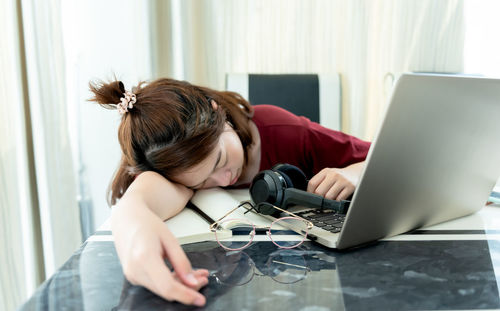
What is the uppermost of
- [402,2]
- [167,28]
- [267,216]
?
[402,2]

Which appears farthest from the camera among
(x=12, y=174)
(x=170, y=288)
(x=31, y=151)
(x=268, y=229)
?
(x=31, y=151)

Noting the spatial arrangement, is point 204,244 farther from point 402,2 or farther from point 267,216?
point 402,2

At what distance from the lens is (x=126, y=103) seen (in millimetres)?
796

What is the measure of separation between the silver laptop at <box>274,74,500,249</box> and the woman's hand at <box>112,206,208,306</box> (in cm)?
20

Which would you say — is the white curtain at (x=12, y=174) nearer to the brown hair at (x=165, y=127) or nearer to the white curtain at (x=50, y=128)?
the white curtain at (x=50, y=128)

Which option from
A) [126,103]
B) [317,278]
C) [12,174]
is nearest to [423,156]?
[317,278]

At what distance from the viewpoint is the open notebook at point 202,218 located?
1.92 feet

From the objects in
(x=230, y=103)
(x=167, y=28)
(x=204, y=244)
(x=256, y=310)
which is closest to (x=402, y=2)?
(x=167, y=28)

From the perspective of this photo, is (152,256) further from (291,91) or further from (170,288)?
(291,91)

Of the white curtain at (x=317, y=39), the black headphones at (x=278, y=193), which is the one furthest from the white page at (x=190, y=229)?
the white curtain at (x=317, y=39)

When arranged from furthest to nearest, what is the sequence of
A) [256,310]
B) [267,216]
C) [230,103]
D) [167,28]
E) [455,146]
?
[167,28] → [230,103] → [267,216] → [455,146] → [256,310]

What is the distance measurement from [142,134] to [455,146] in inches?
21.6

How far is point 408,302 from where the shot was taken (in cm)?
39

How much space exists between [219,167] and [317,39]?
4.71ft
